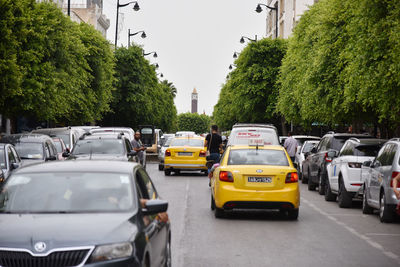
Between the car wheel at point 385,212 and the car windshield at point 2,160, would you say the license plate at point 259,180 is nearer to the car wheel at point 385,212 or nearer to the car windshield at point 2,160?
the car wheel at point 385,212

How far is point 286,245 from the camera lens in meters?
11.7

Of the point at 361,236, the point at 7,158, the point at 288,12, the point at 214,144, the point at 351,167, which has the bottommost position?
the point at 361,236

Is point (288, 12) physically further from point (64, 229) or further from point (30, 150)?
point (64, 229)

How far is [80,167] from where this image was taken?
25.5 ft

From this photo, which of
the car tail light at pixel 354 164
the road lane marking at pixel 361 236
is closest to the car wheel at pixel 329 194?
the road lane marking at pixel 361 236

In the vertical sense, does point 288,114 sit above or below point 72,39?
below

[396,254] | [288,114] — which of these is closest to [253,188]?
[396,254]

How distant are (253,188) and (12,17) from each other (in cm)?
1656

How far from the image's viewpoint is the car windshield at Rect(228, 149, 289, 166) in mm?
15250

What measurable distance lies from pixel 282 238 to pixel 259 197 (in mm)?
2240

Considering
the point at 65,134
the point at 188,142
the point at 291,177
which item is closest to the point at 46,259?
the point at 291,177

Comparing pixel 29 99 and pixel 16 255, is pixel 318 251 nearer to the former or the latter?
pixel 16 255

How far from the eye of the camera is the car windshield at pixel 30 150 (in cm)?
2107

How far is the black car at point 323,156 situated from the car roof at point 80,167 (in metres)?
13.4
